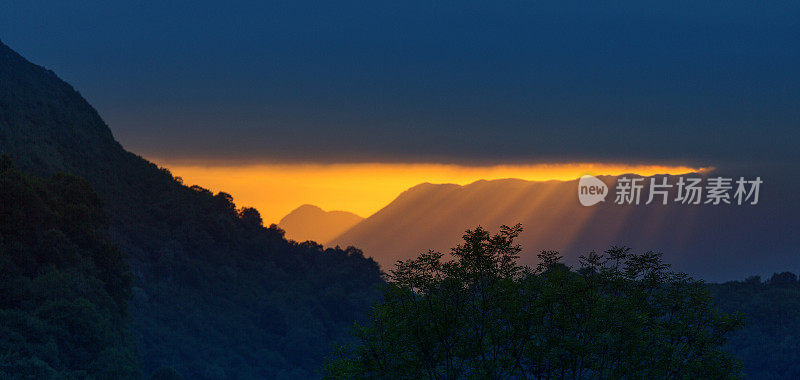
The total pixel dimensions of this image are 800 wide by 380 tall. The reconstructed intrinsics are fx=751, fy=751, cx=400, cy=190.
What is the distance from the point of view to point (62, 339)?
218 ft

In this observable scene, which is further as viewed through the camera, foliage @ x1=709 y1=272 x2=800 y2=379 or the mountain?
foliage @ x1=709 y1=272 x2=800 y2=379

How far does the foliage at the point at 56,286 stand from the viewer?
206 feet

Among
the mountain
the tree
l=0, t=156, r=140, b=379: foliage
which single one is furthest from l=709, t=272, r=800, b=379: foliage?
l=0, t=156, r=140, b=379: foliage

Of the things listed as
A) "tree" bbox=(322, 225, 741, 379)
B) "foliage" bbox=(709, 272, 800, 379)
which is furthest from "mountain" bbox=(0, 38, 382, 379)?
"foliage" bbox=(709, 272, 800, 379)

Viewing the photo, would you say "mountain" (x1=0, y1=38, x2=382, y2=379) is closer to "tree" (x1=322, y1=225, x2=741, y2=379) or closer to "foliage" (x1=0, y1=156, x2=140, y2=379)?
"foliage" (x1=0, y1=156, x2=140, y2=379)

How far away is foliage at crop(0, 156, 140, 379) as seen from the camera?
62.8m

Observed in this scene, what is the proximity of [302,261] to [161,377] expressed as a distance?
10107 cm

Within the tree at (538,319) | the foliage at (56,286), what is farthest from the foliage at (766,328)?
the foliage at (56,286)

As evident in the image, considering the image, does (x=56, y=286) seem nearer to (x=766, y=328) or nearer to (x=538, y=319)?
Result: (x=538, y=319)

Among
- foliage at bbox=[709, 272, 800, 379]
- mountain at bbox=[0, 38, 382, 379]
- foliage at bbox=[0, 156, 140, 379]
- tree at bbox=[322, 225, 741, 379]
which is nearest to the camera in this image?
tree at bbox=[322, 225, 741, 379]

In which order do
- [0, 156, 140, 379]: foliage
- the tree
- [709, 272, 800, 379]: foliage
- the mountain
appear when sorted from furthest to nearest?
[709, 272, 800, 379]: foliage
the mountain
[0, 156, 140, 379]: foliage
the tree

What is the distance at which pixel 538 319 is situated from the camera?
40.3 m

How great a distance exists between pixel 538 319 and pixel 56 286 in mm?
48439

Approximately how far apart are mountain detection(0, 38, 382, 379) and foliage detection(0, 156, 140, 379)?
87.7 ft
